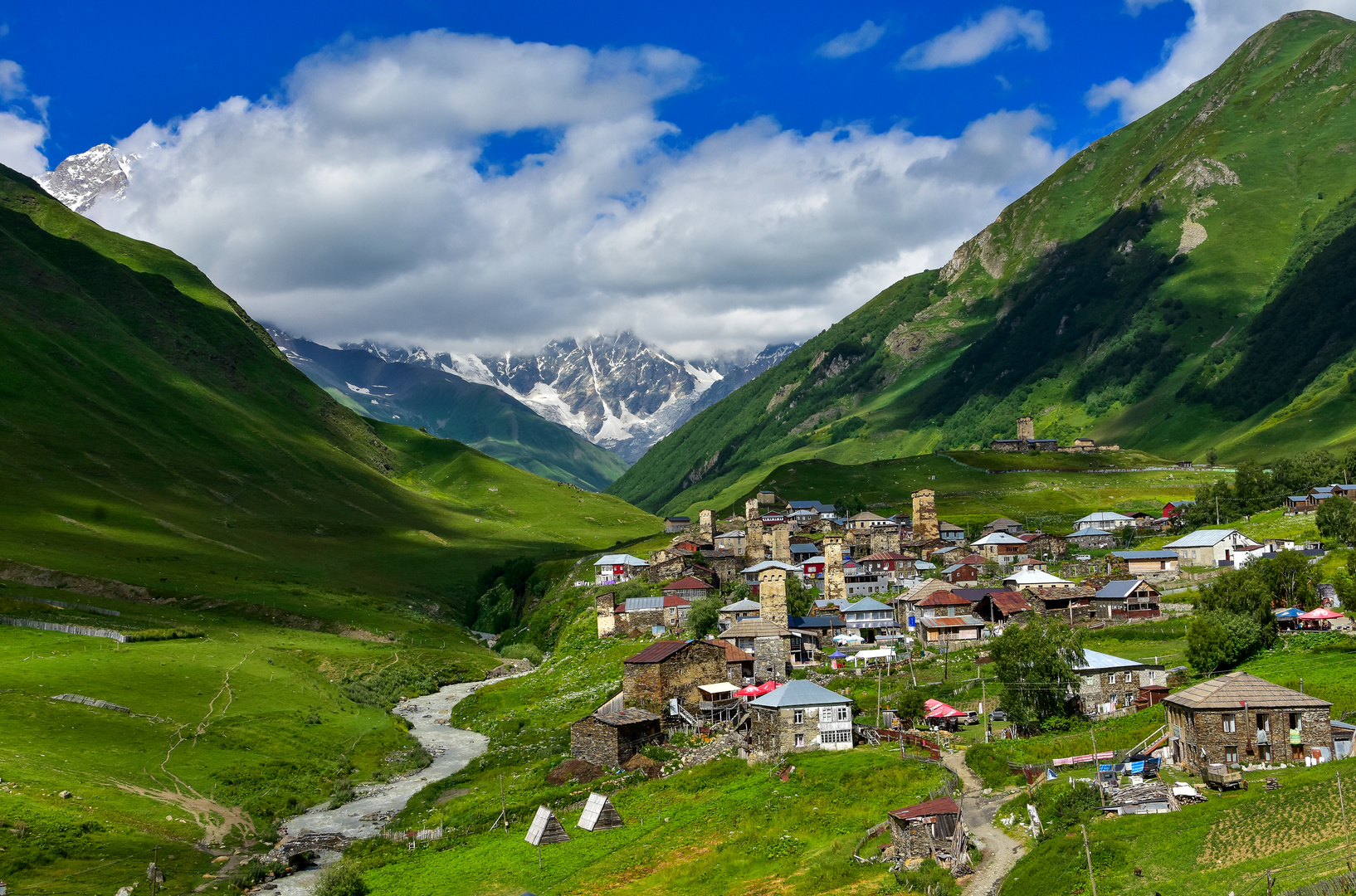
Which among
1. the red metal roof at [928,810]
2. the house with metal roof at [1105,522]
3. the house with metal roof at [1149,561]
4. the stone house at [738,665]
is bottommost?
the red metal roof at [928,810]

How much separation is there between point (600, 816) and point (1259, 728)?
3735 cm

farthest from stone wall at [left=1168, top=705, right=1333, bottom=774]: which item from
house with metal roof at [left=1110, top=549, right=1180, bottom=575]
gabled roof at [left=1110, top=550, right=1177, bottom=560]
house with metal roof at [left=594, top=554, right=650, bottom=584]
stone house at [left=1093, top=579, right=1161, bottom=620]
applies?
Result: house with metal roof at [left=594, top=554, right=650, bottom=584]

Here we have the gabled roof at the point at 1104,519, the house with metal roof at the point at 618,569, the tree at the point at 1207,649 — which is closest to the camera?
the tree at the point at 1207,649

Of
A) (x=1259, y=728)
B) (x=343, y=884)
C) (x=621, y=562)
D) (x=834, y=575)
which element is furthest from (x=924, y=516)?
(x=343, y=884)

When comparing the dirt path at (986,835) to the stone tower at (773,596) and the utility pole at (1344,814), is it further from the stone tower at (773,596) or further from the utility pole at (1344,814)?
the stone tower at (773,596)

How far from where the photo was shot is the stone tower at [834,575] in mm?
129875

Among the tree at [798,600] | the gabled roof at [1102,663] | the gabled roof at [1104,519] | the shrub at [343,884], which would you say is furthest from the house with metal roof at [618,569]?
the shrub at [343,884]

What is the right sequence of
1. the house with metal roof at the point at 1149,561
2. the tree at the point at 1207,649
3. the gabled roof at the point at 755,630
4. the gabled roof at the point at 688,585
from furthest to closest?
the gabled roof at the point at 688,585 < the house with metal roof at the point at 1149,561 < the gabled roof at the point at 755,630 < the tree at the point at 1207,649

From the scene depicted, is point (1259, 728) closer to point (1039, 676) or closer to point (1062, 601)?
point (1039, 676)

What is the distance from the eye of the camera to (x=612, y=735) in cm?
7738

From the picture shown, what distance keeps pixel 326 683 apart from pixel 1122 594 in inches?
3409

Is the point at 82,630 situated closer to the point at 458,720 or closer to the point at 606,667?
the point at 458,720

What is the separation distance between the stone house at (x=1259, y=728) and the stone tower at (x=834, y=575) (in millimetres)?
72161

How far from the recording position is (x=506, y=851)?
63.2 meters
